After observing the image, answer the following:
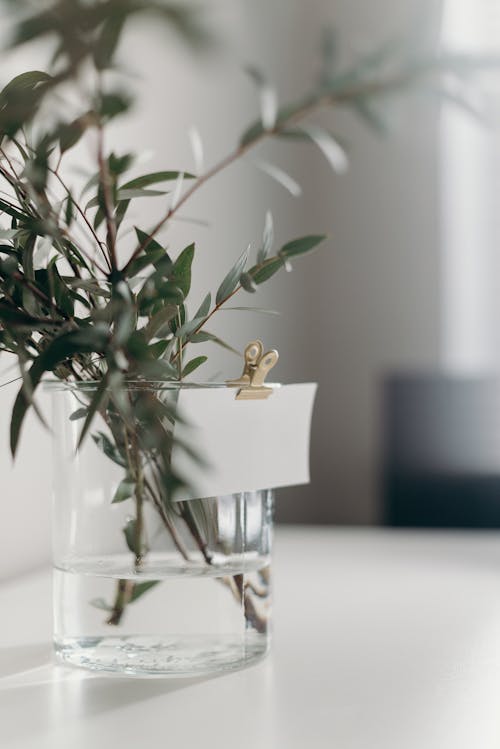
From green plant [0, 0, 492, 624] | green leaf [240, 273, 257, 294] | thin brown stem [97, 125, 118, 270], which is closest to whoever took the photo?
green plant [0, 0, 492, 624]

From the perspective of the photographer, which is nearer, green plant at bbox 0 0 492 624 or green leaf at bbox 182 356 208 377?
green plant at bbox 0 0 492 624

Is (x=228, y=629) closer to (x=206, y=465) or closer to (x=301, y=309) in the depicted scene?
→ (x=206, y=465)

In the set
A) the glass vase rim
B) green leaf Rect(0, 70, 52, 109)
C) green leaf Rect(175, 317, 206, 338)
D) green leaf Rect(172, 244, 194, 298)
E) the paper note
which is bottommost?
the paper note

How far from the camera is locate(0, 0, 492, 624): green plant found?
348mm

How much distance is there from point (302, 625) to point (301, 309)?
4.80ft

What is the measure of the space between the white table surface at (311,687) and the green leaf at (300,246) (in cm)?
27

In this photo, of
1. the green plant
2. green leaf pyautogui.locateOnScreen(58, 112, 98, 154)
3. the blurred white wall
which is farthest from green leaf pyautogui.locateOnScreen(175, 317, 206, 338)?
the blurred white wall

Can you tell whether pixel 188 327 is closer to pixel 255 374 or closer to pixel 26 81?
pixel 255 374

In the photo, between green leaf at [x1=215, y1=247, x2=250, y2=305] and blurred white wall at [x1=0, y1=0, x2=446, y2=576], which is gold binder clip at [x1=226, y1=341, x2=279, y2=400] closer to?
green leaf at [x1=215, y1=247, x2=250, y2=305]

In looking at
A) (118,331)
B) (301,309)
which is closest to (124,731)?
(118,331)

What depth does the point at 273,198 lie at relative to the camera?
1975mm

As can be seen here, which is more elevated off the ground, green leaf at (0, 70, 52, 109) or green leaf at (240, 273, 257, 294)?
green leaf at (0, 70, 52, 109)

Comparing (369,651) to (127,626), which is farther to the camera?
(369,651)

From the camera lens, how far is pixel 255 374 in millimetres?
625
